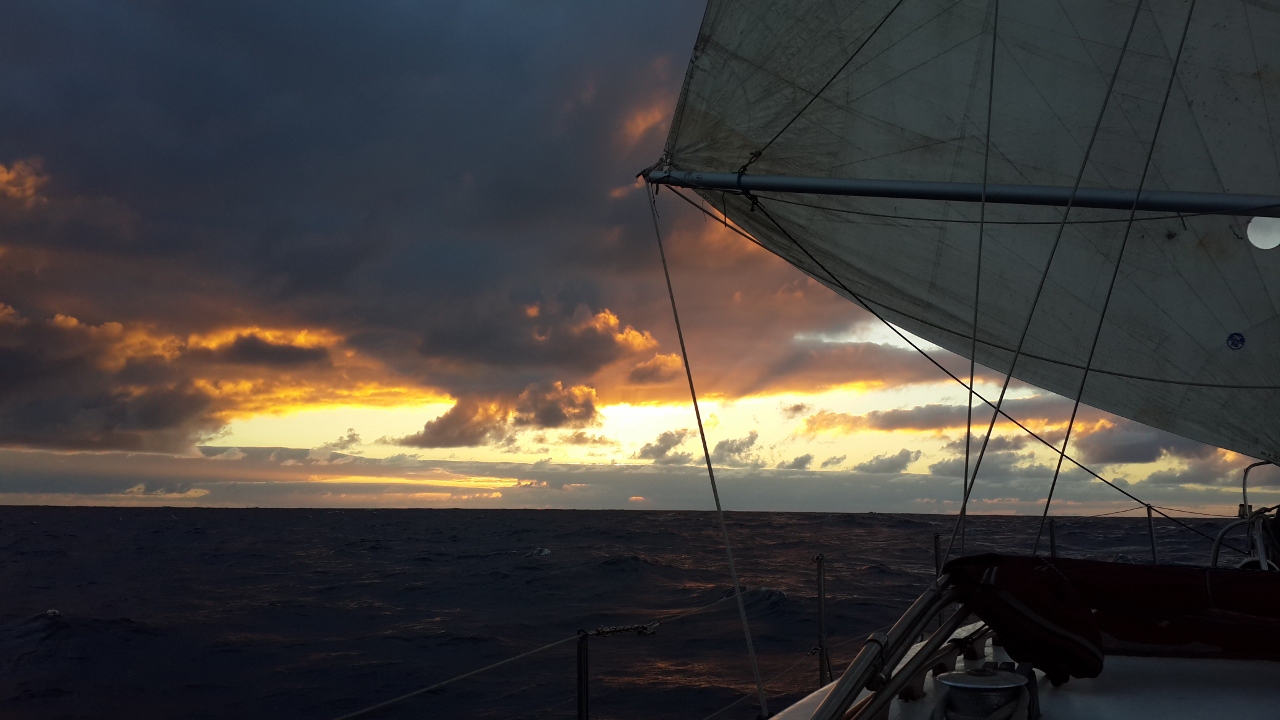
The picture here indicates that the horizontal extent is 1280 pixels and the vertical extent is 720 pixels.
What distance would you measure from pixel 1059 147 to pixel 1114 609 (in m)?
4.21

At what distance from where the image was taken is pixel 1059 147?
627cm

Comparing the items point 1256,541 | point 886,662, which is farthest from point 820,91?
point 886,662

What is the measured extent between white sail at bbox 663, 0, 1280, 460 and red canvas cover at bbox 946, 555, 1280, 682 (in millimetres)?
3725

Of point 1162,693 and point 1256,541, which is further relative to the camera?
point 1256,541

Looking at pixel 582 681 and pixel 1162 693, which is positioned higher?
pixel 1162 693

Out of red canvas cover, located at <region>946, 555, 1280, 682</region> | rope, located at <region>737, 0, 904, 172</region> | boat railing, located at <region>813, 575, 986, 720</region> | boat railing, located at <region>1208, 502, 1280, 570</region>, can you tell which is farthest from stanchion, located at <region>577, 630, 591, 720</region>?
rope, located at <region>737, 0, 904, 172</region>

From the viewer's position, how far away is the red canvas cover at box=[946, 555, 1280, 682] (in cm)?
290

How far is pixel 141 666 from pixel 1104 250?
1819 cm

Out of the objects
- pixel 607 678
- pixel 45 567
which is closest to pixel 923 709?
pixel 607 678

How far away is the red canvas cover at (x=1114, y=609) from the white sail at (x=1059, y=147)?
3725 mm

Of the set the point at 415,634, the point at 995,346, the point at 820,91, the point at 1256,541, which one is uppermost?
the point at 820,91

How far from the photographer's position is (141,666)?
16453 millimetres

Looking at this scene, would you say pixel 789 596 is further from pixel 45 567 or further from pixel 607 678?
pixel 45 567

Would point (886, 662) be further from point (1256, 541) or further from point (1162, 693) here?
point (1256, 541)
